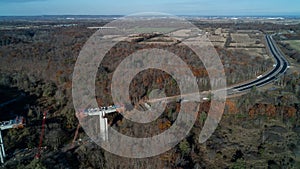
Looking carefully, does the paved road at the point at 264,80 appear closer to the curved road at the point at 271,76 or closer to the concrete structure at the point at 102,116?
the curved road at the point at 271,76

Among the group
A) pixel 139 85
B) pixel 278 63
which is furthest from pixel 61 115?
pixel 278 63

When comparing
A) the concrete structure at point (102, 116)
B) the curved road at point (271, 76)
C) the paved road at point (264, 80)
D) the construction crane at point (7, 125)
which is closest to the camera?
the construction crane at point (7, 125)

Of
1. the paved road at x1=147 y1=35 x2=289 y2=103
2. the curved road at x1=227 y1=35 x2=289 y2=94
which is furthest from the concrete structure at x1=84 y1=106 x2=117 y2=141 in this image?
the curved road at x1=227 y1=35 x2=289 y2=94

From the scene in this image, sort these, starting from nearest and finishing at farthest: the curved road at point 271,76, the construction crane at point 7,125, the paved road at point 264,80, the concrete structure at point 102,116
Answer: the construction crane at point 7,125
the concrete structure at point 102,116
the paved road at point 264,80
the curved road at point 271,76

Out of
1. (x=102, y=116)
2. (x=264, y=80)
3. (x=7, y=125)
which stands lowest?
(x=264, y=80)

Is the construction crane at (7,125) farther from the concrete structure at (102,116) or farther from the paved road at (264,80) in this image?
the paved road at (264,80)

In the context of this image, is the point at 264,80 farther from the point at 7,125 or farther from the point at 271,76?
the point at 7,125

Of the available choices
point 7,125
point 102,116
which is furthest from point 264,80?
point 7,125

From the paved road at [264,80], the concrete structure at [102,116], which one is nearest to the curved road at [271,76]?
the paved road at [264,80]

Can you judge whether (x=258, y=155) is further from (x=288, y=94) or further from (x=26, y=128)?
(x=26, y=128)

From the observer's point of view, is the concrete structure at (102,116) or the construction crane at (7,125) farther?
the concrete structure at (102,116)

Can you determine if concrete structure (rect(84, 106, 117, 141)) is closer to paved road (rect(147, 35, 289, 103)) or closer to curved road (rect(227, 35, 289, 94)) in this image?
paved road (rect(147, 35, 289, 103))
